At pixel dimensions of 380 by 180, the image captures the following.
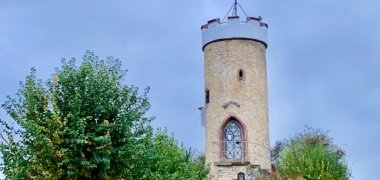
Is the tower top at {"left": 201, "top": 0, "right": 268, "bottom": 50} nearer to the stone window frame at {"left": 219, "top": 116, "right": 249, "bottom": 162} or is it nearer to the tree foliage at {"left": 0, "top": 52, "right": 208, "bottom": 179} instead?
the stone window frame at {"left": 219, "top": 116, "right": 249, "bottom": 162}

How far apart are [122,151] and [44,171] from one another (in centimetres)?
157

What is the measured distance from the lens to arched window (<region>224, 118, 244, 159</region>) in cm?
3203

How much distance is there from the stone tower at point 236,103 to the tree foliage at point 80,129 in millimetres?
15478

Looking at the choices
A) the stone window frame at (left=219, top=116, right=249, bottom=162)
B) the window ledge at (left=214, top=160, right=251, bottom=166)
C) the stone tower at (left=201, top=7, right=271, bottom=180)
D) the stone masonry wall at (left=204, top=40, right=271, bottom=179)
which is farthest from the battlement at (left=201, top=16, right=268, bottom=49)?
the window ledge at (left=214, top=160, right=251, bottom=166)

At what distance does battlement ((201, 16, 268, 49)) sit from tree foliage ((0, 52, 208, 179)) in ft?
53.2

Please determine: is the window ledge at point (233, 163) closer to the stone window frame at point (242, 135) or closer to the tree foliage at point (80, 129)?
the stone window frame at point (242, 135)

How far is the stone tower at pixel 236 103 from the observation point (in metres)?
31.8

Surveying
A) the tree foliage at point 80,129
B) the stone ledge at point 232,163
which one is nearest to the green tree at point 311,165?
the stone ledge at point 232,163

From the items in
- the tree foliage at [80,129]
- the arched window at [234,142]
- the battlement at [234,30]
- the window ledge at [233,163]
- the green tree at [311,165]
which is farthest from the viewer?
the battlement at [234,30]

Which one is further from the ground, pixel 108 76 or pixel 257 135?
pixel 257 135

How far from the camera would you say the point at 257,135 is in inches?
1261

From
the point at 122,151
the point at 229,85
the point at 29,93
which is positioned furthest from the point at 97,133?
the point at 229,85

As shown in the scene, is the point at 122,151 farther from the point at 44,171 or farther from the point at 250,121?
the point at 250,121

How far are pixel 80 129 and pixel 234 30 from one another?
1820 cm
